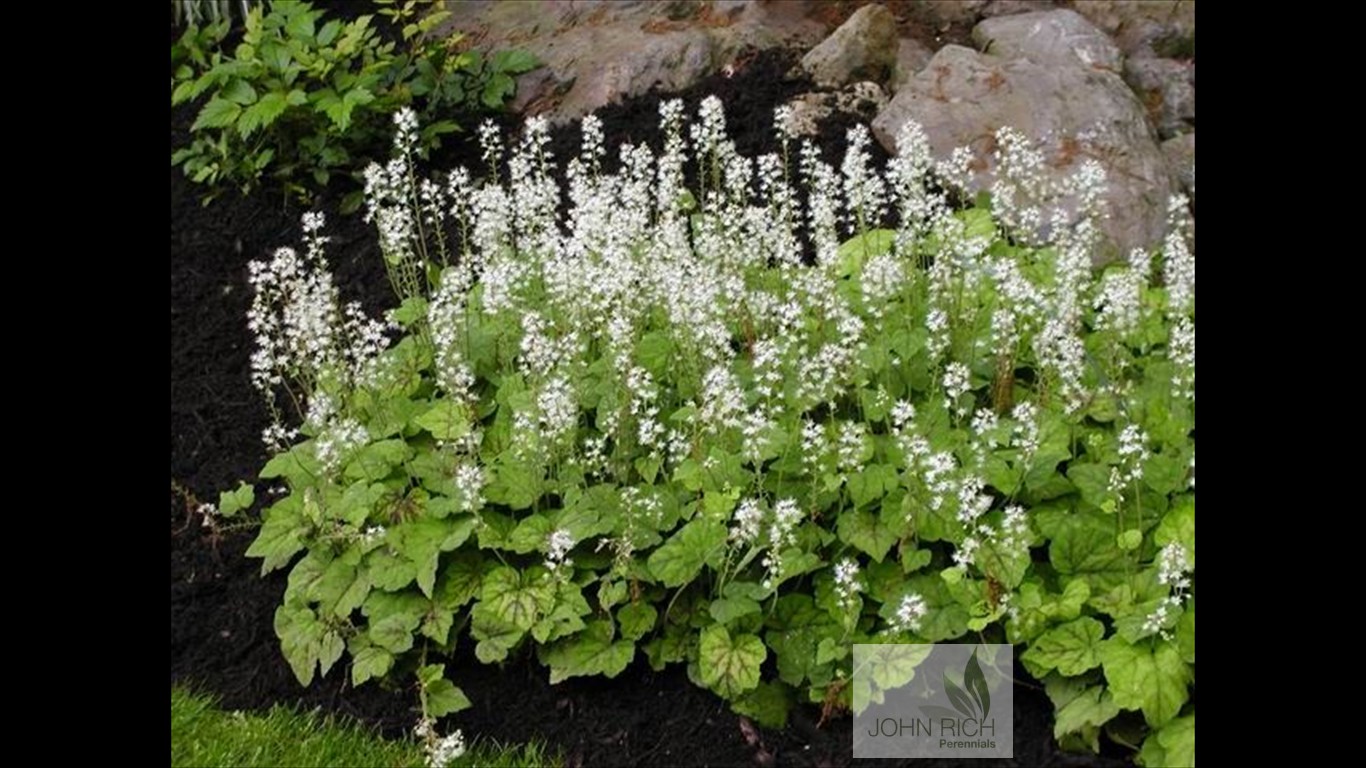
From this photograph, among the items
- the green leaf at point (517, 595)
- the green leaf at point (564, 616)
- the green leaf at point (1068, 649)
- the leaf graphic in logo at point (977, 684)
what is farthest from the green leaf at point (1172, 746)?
the green leaf at point (517, 595)

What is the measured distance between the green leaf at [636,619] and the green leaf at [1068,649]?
3.41ft

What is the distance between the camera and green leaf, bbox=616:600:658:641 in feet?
13.6

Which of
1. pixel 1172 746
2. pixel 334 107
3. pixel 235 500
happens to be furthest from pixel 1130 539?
pixel 334 107

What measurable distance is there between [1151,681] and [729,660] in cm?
110

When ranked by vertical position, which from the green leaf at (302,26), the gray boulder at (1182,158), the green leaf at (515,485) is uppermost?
the green leaf at (302,26)

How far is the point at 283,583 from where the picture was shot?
16.0 ft

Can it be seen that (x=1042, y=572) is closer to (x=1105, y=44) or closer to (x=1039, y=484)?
(x=1039, y=484)

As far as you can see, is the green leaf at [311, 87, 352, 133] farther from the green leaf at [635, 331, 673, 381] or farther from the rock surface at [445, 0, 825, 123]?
the green leaf at [635, 331, 673, 381]

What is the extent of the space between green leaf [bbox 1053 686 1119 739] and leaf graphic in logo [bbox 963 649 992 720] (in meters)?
0.18

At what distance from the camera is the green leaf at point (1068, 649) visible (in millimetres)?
3809

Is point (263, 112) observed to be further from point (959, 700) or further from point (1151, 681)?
point (1151, 681)

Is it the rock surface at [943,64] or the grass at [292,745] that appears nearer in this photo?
the grass at [292,745]

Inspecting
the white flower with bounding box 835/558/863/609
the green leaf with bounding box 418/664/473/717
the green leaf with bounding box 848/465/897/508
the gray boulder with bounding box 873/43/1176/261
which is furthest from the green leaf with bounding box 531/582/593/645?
the gray boulder with bounding box 873/43/1176/261

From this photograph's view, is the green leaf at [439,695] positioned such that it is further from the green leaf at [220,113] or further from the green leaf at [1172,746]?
the green leaf at [220,113]
